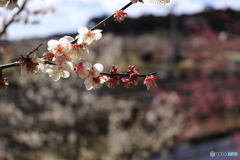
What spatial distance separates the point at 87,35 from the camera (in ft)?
2.88

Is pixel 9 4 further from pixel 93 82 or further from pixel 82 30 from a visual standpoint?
pixel 93 82

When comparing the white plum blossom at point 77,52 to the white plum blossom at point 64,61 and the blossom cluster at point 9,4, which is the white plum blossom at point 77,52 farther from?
the blossom cluster at point 9,4

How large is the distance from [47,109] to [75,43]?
15.4 ft

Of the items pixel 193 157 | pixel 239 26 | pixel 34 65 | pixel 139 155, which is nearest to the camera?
pixel 34 65

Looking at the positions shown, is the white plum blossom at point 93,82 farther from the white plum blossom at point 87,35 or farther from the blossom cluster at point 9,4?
the blossom cluster at point 9,4

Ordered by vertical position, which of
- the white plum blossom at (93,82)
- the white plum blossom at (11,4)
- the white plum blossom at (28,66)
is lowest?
the white plum blossom at (93,82)

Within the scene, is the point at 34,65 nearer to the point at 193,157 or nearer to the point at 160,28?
the point at 193,157

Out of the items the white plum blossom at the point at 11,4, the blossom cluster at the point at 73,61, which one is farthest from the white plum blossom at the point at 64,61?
the white plum blossom at the point at 11,4

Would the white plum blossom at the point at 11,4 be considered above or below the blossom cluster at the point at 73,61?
above

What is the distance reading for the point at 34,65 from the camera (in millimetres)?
822

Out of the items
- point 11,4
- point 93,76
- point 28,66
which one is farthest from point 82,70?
point 11,4

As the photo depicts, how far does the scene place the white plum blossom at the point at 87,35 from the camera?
867 millimetres

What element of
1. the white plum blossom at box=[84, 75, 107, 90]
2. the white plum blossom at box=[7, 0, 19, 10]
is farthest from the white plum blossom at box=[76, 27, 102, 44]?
the white plum blossom at box=[7, 0, 19, 10]

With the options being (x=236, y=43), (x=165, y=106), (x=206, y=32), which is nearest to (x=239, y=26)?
(x=236, y=43)
